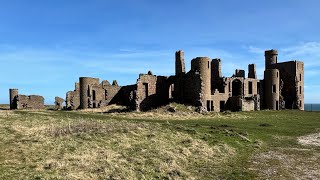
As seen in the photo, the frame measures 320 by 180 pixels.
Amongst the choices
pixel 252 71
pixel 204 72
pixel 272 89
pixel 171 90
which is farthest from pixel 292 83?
pixel 171 90

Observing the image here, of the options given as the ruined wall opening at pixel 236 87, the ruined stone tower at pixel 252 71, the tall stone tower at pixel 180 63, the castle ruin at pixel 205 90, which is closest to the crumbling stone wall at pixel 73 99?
the castle ruin at pixel 205 90

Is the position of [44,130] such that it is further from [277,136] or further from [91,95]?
[91,95]

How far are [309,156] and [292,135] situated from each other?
826 cm

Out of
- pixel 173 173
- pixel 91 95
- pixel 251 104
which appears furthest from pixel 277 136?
pixel 91 95

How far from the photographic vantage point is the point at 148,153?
18.0m

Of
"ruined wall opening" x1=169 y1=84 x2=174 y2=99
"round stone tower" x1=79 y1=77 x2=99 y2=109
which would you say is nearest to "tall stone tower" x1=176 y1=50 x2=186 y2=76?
"ruined wall opening" x1=169 y1=84 x2=174 y2=99

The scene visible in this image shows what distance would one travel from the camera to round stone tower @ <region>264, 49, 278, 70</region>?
7056 centimetres

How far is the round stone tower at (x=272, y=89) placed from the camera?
61.6 meters

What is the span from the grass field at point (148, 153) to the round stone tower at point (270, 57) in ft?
154

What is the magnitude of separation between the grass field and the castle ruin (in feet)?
81.6

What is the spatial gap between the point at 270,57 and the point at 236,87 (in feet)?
50.9

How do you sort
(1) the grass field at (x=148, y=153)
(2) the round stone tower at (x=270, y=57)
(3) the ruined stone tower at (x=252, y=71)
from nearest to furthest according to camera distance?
(1) the grass field at (x=148, y=153) < (3) the ruined stone tower at (x=252, y=71) < (2) the round stone tower at (x=270, y=57)

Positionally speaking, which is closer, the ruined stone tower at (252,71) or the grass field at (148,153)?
the grass field at (148,153)

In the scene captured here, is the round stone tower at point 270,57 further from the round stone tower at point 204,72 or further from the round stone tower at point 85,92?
the round stone tower at point 85,92
